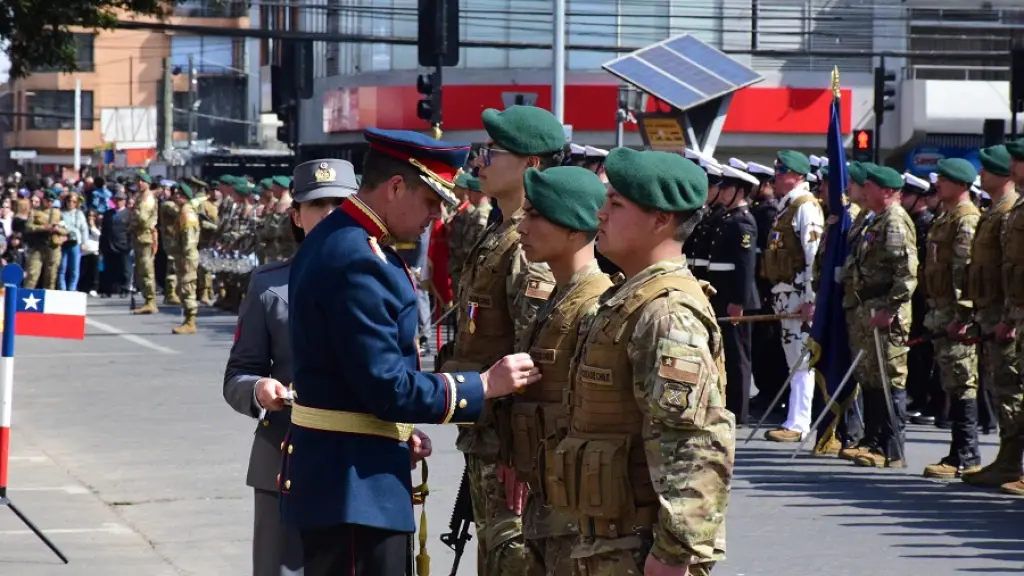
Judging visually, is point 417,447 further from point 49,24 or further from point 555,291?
point 49,24

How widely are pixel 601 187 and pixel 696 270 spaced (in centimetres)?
823

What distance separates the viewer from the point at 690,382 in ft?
13.8

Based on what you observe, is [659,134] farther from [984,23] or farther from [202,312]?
[984,23]

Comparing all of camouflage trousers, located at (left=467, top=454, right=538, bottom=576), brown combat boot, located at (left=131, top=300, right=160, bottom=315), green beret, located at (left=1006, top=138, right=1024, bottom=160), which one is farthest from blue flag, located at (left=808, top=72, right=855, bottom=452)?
brown combat boot, located at (left=131, top=300, right=160, bottom=315)

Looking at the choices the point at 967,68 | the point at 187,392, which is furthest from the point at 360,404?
the point at 967,68

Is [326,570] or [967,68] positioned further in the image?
[967,68]

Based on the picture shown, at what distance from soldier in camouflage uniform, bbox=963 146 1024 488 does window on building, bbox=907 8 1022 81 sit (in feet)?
123

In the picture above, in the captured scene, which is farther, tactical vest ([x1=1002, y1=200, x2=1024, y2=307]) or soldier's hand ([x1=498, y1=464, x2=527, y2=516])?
tactical vest ([x1=1002, y1=200, x2=1024, y2=307])

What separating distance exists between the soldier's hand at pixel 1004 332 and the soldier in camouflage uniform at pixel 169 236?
17428 millimetres

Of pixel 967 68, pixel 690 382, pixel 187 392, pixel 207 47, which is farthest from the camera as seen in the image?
pixel 207 47

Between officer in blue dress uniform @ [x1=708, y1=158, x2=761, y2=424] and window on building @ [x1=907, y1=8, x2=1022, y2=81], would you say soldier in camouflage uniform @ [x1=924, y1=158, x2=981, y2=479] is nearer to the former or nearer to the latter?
officer in blue dress uniform @ [x1=708, y1=158, x2=761, y2=424]

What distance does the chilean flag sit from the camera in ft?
27.9

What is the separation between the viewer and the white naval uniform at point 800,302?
12953 millimetres

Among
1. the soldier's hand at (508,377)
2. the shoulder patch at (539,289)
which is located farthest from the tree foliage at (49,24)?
the soldier's hand at (508,377)
